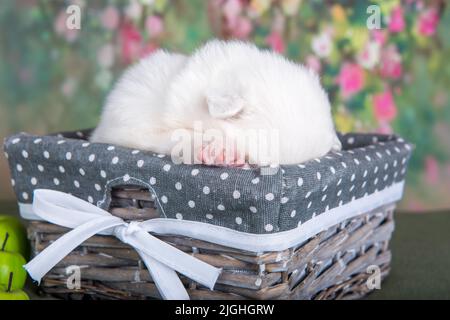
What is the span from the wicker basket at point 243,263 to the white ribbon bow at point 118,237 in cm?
2

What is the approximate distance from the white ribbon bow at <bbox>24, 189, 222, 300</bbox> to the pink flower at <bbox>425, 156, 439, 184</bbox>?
5.04 feet

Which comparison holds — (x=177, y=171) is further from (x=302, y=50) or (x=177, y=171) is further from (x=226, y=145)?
(x=302, y=50)

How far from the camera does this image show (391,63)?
242 centimetres

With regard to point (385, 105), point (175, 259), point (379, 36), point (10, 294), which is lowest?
point (10, 294)

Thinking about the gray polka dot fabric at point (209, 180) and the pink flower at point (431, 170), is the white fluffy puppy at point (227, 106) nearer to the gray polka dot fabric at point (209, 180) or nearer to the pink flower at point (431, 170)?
the gray polka dot fabric at point (209, 180)

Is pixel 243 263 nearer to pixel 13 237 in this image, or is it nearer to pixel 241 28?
pixel 13 237

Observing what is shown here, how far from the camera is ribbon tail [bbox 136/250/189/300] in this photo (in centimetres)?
118

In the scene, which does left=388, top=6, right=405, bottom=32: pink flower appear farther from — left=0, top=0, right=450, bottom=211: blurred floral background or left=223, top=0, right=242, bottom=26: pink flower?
left=223, top=0, right=242, bottom=26: pink flower

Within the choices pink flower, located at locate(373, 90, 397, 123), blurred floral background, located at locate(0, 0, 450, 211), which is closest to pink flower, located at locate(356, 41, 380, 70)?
blurred floral background, located at locate(0, 0, 450, 211)

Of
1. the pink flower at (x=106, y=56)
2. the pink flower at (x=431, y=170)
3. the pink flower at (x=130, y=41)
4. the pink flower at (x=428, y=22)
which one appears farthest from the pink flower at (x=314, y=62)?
the pink flower at (x=106, y=56)

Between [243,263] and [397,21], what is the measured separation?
5.29 ft

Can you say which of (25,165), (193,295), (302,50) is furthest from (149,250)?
(302,50)

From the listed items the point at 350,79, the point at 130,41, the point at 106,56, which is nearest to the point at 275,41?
the point at 350,79
